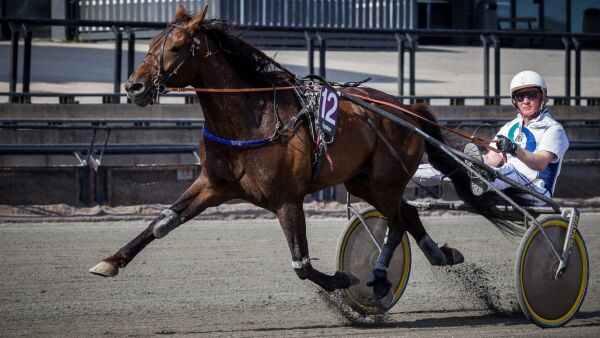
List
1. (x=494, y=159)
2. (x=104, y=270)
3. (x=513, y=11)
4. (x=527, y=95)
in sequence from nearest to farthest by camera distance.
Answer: (x=104, y=270), (x=527, y=95), (x=494, y=159), (x=513, y=11)

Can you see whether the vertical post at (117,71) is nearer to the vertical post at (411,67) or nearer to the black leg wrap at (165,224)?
the vertical post at (411,67)

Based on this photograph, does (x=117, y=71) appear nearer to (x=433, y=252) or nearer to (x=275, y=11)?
(x=433, y=252)

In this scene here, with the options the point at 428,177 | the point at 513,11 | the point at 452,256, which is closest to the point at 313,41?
the point at 428,177

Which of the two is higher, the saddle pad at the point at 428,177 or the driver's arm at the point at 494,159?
the driver's arm at the point at 494,159

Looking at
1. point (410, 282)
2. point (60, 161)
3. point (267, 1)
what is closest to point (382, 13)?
point (267, 1)

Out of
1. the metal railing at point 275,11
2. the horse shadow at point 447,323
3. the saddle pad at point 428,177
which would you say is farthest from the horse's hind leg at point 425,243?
the metal railing at point 275,11

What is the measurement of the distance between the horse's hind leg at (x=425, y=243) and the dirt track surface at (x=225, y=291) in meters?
0.33

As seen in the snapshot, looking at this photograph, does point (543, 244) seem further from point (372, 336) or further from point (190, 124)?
point (190, 124)

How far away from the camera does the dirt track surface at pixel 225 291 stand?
5777mm

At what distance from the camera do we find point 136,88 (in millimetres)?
5324

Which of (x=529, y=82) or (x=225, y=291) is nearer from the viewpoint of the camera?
(x=529, y=82)

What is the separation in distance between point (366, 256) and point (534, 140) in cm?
136

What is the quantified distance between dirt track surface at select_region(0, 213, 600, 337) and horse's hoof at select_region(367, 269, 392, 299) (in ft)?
0.57

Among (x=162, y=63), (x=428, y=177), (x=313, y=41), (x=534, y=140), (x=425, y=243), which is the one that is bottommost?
(x=425, y=243)
